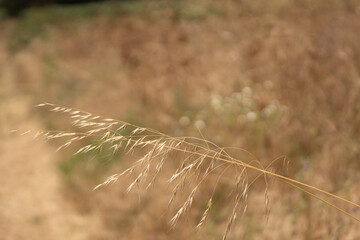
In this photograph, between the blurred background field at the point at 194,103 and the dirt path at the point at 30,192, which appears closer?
the blurred background field at the point at 194,103

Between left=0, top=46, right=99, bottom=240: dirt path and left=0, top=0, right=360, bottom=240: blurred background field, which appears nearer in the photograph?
left=0, top=0, right=360, bottom=240: blurred background field

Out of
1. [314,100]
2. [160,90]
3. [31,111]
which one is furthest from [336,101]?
[31,111]

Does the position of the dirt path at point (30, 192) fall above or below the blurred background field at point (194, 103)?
below

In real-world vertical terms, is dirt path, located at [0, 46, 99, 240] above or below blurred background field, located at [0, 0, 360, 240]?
below

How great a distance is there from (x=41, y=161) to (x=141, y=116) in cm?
90

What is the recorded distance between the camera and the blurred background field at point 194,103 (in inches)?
91.0

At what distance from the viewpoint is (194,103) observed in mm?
3354

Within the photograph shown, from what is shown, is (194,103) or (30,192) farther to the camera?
(194,103)

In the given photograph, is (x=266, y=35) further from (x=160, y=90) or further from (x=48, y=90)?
(x=48, y=90)

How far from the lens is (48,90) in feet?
14.2

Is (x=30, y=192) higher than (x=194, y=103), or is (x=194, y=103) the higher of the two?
(x=194, y=103)

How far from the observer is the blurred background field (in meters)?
2.31

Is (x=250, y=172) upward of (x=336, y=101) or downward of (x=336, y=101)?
downward

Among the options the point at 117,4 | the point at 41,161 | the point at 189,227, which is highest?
the point at 117,4
